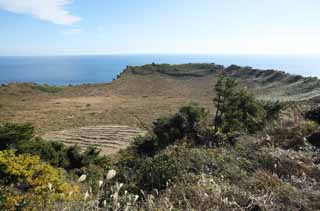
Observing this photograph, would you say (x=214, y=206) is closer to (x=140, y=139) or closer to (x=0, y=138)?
(x=0, y=138)

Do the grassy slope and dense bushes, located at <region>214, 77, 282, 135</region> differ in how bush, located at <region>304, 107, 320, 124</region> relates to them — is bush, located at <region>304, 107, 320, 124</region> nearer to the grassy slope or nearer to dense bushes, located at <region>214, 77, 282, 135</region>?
dense bushes, located at <region>214, 77, 282, 135</region>

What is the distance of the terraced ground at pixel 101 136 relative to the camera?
1384 centimetres

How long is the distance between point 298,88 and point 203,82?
51.0 feet

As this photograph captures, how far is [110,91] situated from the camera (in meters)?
36.6

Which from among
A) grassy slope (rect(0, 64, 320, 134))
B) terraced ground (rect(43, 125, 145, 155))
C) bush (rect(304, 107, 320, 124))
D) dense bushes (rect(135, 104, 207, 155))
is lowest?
grassy slope (rect(0, 64, 320, 134))

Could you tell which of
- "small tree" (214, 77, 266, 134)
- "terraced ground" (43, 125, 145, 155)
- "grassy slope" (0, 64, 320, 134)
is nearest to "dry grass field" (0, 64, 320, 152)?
"grassy slope" (0, 64, 320, 134)

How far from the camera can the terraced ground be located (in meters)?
13.8

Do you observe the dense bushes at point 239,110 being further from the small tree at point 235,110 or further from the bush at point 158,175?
the bush at point 158,175

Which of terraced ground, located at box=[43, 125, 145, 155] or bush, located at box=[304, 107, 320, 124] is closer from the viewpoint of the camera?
bush, located at box=[304, 107, 320, 124]

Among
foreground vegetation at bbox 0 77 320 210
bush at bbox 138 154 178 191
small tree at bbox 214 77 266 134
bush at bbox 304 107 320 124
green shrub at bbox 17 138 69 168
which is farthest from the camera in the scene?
small tree at bbox 214 77 266 134

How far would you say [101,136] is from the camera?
1577 cm

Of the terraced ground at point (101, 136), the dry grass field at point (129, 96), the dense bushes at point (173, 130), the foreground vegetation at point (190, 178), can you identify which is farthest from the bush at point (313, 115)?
the dry grass field at point (129, 96)

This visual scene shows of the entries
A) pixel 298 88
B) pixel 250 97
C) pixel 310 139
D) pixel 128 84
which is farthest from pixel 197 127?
pixel 128 84

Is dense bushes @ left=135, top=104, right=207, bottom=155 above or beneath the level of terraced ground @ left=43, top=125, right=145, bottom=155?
above
